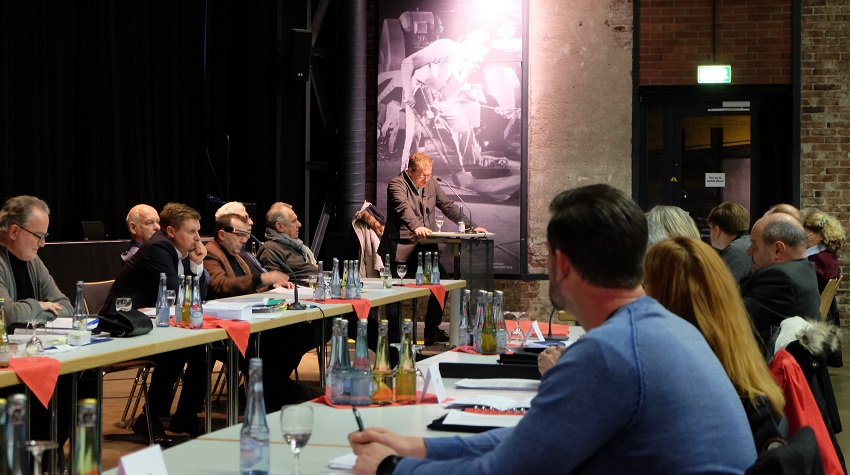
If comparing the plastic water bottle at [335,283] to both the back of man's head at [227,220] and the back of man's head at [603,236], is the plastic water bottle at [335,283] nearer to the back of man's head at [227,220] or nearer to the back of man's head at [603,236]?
the back of man's head at [227,220]

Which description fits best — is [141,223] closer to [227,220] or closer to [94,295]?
[227,220]

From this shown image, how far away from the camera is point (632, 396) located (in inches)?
64.6

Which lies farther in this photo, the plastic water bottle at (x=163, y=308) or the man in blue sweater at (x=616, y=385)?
the plastic water bottle at (x=163, y=308)

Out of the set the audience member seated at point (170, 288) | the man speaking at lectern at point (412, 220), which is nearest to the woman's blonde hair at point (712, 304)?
the audience member seated at point (170, 288)

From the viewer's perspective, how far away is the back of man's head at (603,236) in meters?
1.77

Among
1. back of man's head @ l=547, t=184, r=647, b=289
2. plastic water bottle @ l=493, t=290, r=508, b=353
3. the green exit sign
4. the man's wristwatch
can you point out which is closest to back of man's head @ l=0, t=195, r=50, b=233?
plastic water bottle @ l=493, t=290, r=508, b=353

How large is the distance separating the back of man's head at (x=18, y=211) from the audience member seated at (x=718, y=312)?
10.6 ft

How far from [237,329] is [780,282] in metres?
2.34

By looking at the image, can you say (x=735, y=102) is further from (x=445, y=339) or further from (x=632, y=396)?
(x=632, y=396)

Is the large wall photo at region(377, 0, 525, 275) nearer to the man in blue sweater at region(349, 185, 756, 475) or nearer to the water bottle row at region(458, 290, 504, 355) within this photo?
the water bottle row at region(458, 290, 504, 355)

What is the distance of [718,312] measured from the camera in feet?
8.00

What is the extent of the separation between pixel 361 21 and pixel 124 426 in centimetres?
556

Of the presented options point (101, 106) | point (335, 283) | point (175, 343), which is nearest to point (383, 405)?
point (175, 343)

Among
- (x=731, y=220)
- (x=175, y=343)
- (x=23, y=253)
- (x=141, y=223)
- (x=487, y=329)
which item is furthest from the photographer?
(x=141, y=223)
